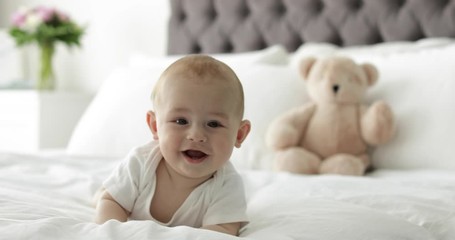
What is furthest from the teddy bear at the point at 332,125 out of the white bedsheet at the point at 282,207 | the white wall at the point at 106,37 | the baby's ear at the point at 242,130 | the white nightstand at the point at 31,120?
the white nightstand at the point at 31,120

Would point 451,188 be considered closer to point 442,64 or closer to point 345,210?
point 345,210

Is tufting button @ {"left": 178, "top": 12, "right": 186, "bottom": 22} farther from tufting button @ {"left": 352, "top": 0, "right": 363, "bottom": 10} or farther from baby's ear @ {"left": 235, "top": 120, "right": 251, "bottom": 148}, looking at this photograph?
baby's ear @ {"left": 235, "top": 120, "right": 251, "bottom": 148}

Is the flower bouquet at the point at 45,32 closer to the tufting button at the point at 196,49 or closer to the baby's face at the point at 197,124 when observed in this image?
Answer: the tufting button at the point at 196,49

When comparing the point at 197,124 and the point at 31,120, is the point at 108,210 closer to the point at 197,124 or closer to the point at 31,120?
the point at 197,124

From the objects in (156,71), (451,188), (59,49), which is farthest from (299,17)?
(59,49)

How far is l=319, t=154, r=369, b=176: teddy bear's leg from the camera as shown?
173cm

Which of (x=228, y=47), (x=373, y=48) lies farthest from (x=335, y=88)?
(x=228, y=47)

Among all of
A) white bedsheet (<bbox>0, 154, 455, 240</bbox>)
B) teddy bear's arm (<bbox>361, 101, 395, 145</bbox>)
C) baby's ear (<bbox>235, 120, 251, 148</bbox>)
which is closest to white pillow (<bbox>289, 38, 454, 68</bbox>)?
teddy bear's arm (<bbox>361, 101, 395, 145</bbox>)

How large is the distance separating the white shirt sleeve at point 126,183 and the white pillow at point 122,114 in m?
0.88

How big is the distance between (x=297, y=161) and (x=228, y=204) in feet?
2.41

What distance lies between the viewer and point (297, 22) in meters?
2.59

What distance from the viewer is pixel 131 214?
1.12 meters

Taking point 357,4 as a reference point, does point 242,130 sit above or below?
below

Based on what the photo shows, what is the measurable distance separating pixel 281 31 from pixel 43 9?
1478 millimetres
